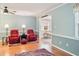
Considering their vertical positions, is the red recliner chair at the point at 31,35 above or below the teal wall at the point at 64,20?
below

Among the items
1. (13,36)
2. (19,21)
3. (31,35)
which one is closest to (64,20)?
(31,35)

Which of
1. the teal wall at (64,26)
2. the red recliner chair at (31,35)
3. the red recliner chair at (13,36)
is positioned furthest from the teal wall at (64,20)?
the red recliner chair at (13,36)

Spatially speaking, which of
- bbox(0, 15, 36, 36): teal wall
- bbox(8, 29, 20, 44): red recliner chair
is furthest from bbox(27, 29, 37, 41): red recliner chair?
bbox(8, 29, 20, 44): red recliner chair

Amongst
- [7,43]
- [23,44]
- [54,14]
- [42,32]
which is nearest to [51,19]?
[54,14]

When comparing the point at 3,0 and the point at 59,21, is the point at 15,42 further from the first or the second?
the point at 3,0

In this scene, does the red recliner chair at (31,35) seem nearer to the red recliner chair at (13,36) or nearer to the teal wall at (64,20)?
the red recliner chair at (13,36)

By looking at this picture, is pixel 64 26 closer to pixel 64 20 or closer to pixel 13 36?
pixel 64 20

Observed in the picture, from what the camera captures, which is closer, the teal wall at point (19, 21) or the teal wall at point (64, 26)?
the teal wall at point (64, 26)

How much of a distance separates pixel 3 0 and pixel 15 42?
10.2ft

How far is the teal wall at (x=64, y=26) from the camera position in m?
3.25

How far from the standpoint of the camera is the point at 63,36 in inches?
146

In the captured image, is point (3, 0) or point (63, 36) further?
point (63, 36)

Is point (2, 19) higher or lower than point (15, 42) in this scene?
higher

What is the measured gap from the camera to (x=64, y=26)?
145 inches
